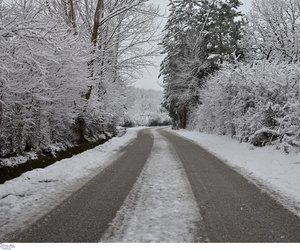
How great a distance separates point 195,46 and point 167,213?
3330 cm

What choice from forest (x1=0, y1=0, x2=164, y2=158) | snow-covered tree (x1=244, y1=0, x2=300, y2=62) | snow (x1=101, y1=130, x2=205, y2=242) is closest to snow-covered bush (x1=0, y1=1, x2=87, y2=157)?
forest (x1=0, y1=0, x2=164, y2=158)

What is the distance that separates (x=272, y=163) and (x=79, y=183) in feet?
20.6

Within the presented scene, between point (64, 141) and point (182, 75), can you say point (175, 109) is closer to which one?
point (182, 75)

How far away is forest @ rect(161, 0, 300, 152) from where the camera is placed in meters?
14.8

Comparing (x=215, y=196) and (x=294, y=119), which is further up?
(x=294, y=119)

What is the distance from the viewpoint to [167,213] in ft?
19.1

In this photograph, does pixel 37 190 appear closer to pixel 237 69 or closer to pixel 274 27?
pixel 237 69

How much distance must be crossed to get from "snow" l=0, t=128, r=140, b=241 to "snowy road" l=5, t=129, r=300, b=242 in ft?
0.85

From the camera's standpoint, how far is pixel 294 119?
44.2ft

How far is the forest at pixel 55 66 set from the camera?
7.06 m

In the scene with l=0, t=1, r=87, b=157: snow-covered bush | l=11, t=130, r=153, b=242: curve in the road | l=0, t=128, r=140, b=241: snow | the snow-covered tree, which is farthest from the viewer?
the snow-covered tree

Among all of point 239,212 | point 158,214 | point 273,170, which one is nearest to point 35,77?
point 158,214

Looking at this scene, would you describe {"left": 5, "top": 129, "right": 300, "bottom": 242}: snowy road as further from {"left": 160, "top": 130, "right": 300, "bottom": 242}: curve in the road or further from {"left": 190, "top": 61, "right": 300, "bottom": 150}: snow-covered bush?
{"left": 190, "top": 61, "right": 300, "bottom": 150}: snow-covered bush
